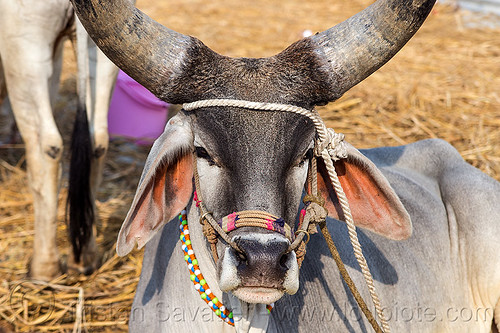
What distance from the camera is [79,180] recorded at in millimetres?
4227

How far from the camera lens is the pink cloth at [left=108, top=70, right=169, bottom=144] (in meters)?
6.14

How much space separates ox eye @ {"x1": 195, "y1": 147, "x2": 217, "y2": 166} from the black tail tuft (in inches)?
74.7

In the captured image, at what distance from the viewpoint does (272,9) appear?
12.1 meters

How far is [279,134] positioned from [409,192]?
5.53 ft

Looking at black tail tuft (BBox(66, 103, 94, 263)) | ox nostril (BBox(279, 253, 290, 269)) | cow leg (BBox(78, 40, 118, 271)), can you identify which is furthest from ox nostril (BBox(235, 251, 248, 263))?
cow leg (BBox(78, 40, 118, 271))

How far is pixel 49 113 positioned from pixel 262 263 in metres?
2.43

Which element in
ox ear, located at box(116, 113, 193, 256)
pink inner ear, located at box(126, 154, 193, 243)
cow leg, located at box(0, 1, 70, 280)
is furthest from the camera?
cow leg, located at box(0, 1, 70, 280)

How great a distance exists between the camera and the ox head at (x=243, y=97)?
2.34 meters

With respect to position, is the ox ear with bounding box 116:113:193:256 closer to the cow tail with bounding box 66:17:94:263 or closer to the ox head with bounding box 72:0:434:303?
the ox head with bounding box 72:0:434:303

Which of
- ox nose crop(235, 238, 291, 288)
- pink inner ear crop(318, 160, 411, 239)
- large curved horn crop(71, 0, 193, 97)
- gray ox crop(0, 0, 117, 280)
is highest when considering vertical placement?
gray ox crop(0, 0, 117, 280)

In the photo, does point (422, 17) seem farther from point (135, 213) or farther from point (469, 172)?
point (469, 172)

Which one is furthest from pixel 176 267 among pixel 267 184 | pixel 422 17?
pixel 422 17

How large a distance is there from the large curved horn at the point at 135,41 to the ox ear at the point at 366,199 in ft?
2.64

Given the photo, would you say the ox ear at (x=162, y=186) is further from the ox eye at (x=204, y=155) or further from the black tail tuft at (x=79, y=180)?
the black tail tuft at (x=79, y=180)
